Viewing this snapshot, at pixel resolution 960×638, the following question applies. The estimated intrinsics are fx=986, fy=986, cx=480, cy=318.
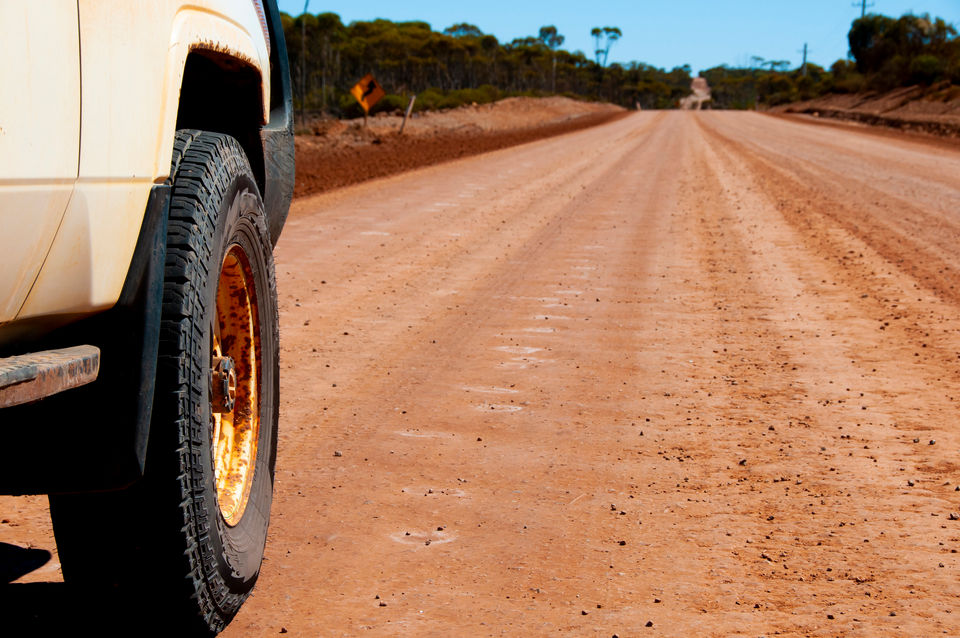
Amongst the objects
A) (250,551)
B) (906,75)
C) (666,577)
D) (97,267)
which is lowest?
(666,577)

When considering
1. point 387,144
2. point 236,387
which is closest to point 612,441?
point 236,387

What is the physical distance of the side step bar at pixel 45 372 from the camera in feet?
5.41

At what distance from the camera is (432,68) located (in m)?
104

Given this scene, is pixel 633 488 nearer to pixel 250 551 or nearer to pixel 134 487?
pixel 250 551

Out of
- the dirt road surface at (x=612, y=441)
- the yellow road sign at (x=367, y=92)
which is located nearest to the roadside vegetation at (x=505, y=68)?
the yellow road sign at (x=367, y=92)

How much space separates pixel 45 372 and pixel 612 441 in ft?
10.6

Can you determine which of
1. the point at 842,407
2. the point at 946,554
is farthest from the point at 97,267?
the point at 842,407

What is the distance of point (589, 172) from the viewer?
68.5ft

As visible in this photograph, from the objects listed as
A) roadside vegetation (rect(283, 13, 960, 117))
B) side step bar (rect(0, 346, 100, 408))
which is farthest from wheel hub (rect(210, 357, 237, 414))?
roadside vegetation (rect(283, 13, 960, 117))

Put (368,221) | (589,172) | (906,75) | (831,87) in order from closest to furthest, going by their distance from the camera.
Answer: (368,221) → (589,172) → (906,75) → (831,87)

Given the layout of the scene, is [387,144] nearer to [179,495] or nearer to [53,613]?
[53,613]

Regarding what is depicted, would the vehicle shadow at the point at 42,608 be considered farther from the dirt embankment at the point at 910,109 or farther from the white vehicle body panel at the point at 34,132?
the dirt embankment at the point at 910,109

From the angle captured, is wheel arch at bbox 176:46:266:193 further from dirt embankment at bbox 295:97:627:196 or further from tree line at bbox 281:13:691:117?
tree line at bbox 281:13:691:117

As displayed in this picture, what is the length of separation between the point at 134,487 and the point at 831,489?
9.38 ft
